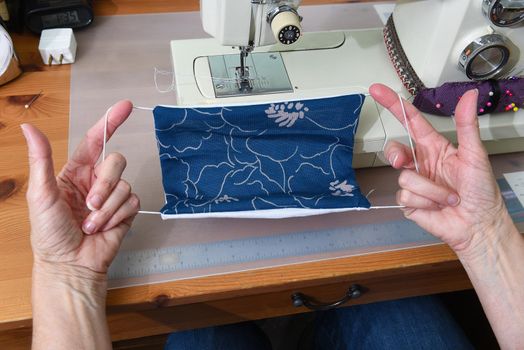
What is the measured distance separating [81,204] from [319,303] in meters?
0.58

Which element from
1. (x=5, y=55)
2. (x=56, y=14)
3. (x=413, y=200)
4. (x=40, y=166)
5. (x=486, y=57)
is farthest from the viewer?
(x=56, y=14)

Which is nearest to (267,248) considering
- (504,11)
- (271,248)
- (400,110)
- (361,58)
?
(271,248)

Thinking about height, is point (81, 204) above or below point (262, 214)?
above

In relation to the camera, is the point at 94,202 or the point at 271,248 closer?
the point at 94,202

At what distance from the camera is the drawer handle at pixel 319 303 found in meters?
1.04

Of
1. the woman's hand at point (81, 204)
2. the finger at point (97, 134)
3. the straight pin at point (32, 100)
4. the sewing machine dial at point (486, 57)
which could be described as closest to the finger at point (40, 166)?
the woman's hand at point (81, 204)

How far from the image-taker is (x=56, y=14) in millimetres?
1310

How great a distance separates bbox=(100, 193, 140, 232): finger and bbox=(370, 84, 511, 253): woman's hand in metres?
0.51

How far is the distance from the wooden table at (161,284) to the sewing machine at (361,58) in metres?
0.26

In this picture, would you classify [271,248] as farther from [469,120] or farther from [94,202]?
[469,120]

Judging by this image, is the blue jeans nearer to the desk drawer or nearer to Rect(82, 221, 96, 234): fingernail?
the desk drawer

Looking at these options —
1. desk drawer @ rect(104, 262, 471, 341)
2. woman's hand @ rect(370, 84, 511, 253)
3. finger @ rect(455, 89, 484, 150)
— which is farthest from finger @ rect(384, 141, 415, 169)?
desk drawer @ rect(104, 262, 471, 341)

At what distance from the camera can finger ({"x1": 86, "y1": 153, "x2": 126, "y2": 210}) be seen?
852 millimetres

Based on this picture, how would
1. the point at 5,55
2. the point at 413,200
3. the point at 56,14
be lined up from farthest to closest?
the point at 56,14 → the point at 5,55 → the point at 413,200
